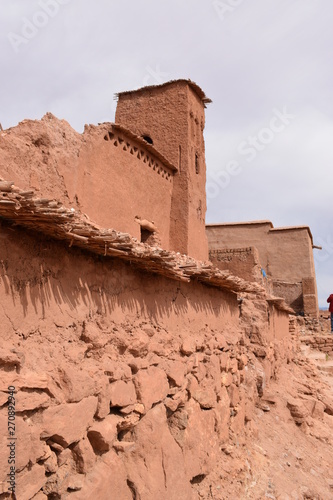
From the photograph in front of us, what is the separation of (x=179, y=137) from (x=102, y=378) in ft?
30.2

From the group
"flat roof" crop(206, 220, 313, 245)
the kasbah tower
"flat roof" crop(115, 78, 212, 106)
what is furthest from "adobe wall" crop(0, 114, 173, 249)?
"flat roof" crop(206, 220, 313, 245)

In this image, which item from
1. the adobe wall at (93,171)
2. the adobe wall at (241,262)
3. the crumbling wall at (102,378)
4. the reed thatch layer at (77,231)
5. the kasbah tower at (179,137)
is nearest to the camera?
the reed thatch layer at (77,231)

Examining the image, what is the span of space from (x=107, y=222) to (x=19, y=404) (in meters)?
5.88

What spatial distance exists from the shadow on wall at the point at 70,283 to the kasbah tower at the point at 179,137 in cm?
674

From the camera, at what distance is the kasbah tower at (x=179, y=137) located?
10828 millimetres

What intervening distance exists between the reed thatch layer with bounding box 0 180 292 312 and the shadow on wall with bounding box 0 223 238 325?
3.6 inches

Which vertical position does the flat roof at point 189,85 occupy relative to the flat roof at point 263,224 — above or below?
above

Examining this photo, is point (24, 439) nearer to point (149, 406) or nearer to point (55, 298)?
point (55, 298)

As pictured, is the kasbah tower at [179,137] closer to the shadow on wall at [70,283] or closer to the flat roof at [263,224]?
the shadow on wall at [70,283]

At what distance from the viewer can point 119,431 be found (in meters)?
2.93

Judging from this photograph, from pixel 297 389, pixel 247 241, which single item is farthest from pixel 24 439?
pixel 247 241

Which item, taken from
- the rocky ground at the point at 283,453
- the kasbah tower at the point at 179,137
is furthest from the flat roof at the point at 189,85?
the rocky ground at the point at 283,453

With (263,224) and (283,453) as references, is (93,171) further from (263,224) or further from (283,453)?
(263,224)

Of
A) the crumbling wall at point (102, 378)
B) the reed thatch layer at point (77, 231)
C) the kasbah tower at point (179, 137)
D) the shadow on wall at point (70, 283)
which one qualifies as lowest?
the crumbling wall at point (102, 378)
